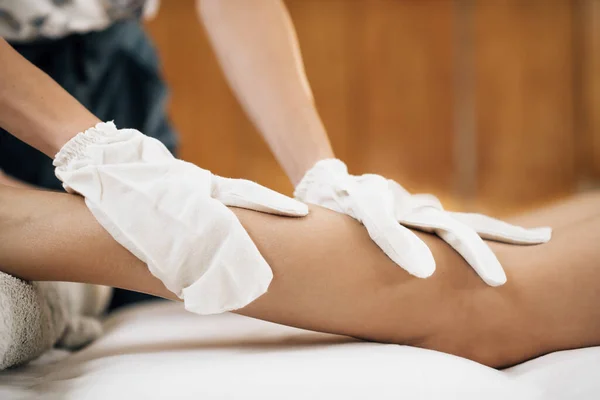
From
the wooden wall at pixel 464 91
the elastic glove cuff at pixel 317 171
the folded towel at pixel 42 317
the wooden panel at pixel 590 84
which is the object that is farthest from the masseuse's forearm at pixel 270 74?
the wooden panel at pixel 590 84

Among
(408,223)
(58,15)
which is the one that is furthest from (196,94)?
(408,223)

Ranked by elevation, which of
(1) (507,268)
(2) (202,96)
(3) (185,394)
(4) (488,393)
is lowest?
(3) (185,394)

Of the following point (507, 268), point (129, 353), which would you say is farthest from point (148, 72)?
point (507, 268)

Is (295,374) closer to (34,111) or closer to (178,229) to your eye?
(178,229)

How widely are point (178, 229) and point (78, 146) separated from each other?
152 mm

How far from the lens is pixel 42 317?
63 cm

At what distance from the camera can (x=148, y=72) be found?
1.37 metres

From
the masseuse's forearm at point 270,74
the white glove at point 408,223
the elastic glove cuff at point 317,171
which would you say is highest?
the masseuse's forearm at point 270,74

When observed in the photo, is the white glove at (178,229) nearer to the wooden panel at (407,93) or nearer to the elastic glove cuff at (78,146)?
the elastic glove cuff at (78,146)

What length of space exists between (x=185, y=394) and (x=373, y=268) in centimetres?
23

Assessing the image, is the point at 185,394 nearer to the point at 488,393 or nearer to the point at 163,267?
the point at 163,267

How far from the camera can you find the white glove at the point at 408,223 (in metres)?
0.58

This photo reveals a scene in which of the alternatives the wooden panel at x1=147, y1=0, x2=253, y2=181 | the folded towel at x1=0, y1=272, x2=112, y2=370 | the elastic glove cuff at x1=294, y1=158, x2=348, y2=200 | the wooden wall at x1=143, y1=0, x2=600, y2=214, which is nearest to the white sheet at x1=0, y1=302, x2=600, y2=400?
the folded towel at x1=0, y1=272, x2=112, y2=370

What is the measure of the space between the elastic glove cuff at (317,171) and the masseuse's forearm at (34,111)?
27 cm
